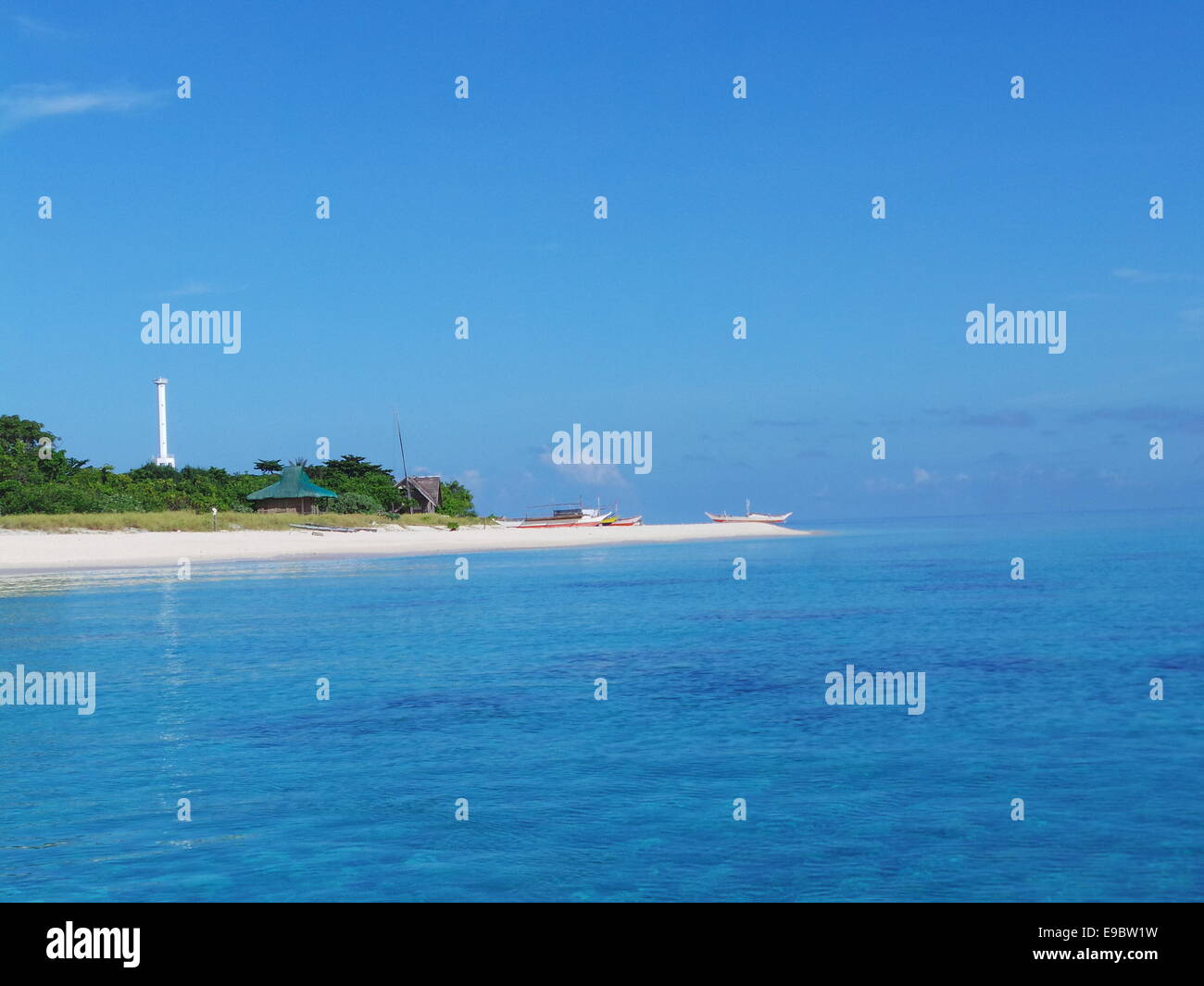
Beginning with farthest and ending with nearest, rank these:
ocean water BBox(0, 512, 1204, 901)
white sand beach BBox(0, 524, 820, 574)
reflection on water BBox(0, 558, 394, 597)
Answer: white sand beach BBox(0, 524, 820, 574) → reflection on water BBox(0, 558, 394, 597) → ocean water BBox(0, 512, 1204, 901)

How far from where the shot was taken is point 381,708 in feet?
53.2

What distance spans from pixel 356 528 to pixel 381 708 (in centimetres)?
5994

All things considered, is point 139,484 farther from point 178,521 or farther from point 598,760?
point 598,760

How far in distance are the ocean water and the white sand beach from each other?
2195 centimetres

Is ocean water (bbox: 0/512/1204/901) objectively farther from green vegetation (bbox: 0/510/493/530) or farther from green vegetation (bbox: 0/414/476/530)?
green vegetation (bbox: 0/414/476/530)

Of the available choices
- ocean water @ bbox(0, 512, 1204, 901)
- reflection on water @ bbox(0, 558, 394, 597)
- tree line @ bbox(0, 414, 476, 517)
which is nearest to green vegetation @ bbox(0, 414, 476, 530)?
tree line @ bbox(0, 414, 476, 517)

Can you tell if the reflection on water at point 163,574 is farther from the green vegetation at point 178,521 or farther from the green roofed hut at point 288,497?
the green roofed hut at point 288,497

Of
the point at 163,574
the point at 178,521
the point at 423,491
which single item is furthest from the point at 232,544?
the point at 423,491

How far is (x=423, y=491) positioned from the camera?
101 meters

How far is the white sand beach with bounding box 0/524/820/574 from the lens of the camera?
49.2 metres

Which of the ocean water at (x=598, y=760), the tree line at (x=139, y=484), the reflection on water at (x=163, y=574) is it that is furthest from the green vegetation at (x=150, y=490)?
the ocean water at (x=598, y=760)

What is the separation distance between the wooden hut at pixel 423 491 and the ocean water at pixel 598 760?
71.4 m
